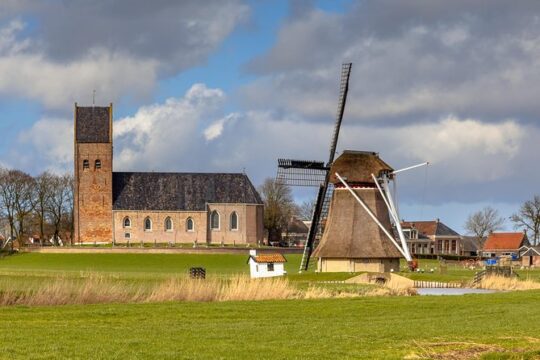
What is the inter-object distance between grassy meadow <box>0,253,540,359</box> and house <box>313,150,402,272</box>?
2085 centimetres

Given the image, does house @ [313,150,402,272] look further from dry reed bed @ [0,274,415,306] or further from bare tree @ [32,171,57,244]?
bare tree @ [32,171,57,244]

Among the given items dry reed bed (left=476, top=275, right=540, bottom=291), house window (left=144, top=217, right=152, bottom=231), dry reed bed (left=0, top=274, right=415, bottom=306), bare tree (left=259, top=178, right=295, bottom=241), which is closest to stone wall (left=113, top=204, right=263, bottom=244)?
house window (left=144, top=217, right=152, bottom=231)

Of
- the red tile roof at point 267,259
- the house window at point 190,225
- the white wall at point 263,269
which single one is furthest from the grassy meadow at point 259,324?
the house window at point 190,225

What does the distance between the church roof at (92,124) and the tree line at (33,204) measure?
7142mm

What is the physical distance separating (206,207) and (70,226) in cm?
1910

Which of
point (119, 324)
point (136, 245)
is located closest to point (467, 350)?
point (119, 324)

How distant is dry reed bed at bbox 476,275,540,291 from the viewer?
4166 centimetres

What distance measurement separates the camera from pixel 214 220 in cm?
10250

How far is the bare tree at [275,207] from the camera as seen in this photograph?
379ft

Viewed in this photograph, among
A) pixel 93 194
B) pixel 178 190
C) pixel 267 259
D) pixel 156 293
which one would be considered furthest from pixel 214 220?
pixel 156 293

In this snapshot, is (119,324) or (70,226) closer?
(119,324)

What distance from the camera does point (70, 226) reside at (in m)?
112

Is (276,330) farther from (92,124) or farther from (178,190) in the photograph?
(92,124)

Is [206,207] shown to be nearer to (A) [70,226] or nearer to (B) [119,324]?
(A) [70,226]
